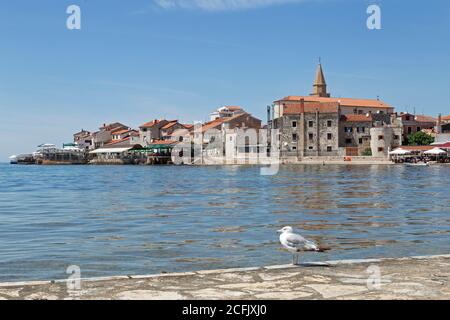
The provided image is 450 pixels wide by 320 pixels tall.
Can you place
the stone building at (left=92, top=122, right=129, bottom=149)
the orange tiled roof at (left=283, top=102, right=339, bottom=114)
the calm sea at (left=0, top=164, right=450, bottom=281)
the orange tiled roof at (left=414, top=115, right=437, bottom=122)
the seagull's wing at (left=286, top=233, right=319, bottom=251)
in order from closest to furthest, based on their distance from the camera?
the seagull's wing at (left=286, top=233, right=319, bottom=251) → the calm sea at (left=0, top=164, right=450, bottom=281) → the orange tiled roof at (left=283, top=102, right=339, bottom=114) → the orange tiled roof at (left=414, top=115, right=437, bottom=122) → the stone building at (left=92, top=122, right=129, bottom=149)

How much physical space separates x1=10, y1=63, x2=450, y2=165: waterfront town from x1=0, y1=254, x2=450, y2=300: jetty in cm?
8120

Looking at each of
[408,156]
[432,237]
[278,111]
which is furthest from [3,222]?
[278,111]

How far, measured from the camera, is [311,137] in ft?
316

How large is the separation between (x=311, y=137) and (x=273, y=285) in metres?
90.4

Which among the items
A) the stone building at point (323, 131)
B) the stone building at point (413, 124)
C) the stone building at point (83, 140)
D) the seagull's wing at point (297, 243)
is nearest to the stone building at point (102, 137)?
the stone building at point (83, 140)

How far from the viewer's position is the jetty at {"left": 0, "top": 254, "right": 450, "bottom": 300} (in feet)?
21.5

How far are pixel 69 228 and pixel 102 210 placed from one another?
650cm

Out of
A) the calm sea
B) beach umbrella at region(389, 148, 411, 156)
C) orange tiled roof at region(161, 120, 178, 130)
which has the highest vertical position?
orange tiled roof at region(161, 120, 178, 130)

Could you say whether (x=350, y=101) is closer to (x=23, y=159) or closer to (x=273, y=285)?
(x=23, y=159)

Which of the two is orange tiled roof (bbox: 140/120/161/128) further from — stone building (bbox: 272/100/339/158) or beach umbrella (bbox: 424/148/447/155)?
beach umbrella (bbox: 424/148/447/155)

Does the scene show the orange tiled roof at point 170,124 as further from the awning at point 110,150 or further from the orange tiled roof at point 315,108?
the orange tiled roof at point 315,108

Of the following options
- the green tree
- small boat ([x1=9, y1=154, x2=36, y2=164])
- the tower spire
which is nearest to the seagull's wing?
the green tree

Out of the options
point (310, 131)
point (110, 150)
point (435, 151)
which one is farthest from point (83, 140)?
point (435, 151)
